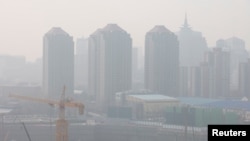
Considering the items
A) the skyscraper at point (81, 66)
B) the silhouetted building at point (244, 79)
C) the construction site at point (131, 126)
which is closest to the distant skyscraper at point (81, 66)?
the skyscraper at point (81, 66)

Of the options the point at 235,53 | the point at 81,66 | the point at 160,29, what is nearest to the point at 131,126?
the point at 160,29

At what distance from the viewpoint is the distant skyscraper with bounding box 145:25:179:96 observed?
742 inches

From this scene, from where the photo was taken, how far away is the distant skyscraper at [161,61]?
18.9 m

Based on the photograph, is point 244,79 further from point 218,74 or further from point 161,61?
point 161,61

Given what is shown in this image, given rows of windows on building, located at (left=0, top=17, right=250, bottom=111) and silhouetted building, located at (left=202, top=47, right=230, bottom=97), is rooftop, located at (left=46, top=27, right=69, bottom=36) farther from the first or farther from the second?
silhouetted building, located at (left=202, top=47, right=230, bottom=97)

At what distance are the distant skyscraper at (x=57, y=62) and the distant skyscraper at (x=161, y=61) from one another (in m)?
2.82

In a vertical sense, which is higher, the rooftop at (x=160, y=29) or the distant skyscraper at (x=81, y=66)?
the rooftop at (x=160, y=29)

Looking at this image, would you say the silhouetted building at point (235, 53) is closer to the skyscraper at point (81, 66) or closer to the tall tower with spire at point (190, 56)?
the tall tower with spire at point (190, 56)

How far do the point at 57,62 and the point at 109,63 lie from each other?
1886mm

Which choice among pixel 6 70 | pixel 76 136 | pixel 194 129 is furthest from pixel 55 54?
pixel 6 70

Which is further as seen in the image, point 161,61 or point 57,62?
point 161,61

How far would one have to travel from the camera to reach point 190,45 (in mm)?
33906

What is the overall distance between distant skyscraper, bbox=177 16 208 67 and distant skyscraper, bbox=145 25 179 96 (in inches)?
422

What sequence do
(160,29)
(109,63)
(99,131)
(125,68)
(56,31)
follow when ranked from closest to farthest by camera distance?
1. (99,131)
2. (109,63)
3. (125,68)
4. (56,31)
5. (160,29)
